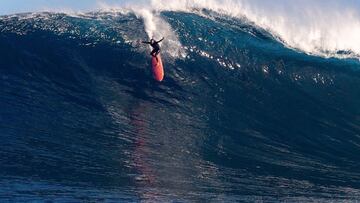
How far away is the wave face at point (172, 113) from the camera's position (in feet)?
30.6

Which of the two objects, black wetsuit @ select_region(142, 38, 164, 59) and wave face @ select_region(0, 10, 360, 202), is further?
black wetsuit @ select_region(142, 38, 164, 59)

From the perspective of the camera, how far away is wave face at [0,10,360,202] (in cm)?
931

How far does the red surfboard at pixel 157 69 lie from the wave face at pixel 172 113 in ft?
0.75

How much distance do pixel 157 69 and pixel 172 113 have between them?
2.34 meters

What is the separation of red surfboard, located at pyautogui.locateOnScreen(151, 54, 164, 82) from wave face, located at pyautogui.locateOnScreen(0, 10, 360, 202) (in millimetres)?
230

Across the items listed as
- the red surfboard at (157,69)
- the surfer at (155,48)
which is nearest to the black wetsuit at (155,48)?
the surfer at (155,48)

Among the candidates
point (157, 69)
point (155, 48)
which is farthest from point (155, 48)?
point (157, 69)

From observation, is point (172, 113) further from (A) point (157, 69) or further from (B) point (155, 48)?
(B) point (155, 48)

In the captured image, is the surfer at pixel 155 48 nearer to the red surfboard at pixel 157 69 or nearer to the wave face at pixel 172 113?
the red surfboard at pixel 157 69

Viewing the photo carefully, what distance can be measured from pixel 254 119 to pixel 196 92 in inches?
70.0

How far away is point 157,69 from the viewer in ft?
51.6

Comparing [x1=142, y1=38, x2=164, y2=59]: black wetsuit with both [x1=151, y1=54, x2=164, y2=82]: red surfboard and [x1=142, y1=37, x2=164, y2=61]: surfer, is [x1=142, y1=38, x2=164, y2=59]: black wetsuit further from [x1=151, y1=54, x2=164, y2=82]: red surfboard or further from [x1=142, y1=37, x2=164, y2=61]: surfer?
[x1=151, y1=54, x2=164, y2=82]: red surfboard

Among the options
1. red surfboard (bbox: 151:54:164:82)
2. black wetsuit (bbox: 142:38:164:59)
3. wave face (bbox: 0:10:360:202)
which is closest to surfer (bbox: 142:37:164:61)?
black wetsuit (bbox: 142:38:164:59)

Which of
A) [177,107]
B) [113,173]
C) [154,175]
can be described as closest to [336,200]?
[154,175]
